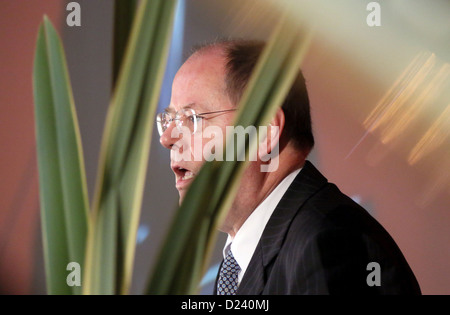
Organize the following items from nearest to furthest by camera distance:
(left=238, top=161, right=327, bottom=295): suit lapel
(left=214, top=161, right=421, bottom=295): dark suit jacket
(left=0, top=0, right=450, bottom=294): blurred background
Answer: (left=214, top=161, right=421, bottom=295): dark suit jacket, (left=238, top=161, right=327, bottom=295): suit lapel, (left=0, top=0, right=450, bottom=294): blurred background

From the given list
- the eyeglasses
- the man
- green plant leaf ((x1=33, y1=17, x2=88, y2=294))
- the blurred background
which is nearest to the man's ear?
the man

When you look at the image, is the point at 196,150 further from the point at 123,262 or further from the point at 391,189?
the point at 123,262

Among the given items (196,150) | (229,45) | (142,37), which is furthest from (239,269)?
A: (142,37)

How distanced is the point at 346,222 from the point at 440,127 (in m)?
0.70

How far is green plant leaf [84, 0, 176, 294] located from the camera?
8.9 inches

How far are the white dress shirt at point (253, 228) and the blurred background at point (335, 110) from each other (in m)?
0.38

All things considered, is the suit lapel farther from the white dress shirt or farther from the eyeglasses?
the eyeglasses

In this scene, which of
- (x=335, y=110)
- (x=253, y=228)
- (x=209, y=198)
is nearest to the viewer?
(x=209, y=198)

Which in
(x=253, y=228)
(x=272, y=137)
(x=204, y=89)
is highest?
(x=204, y=89)

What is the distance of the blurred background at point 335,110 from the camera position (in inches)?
56.2

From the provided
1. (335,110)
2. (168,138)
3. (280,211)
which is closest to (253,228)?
(280,211)

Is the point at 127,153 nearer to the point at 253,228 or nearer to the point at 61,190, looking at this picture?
the point at 61,190

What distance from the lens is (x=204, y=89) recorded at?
1.21 metres

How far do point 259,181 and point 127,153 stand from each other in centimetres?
93
